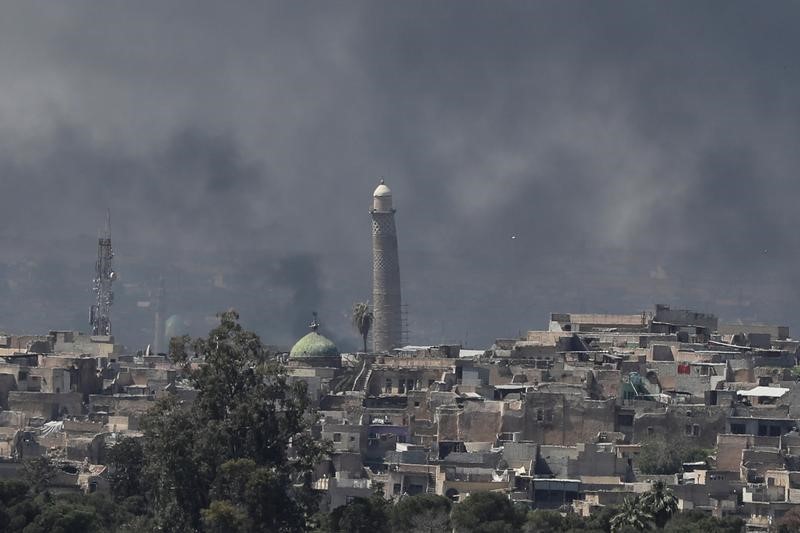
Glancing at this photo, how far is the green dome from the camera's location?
154m

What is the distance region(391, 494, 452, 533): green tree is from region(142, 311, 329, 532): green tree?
9.02 meters

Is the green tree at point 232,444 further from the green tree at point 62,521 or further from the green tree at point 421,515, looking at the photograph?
the green tree at point 421,515

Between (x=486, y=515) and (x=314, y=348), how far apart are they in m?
54.0

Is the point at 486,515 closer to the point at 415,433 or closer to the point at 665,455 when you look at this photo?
the point at 665,455

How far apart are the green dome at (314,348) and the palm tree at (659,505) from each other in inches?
2162

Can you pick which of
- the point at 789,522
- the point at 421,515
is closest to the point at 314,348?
the point at 789,522

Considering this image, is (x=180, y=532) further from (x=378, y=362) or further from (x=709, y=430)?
→ (x=378, y=362)

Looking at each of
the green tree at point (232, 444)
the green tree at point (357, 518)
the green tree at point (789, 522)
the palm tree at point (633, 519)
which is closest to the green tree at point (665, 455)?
the green tree at point (789, 522)

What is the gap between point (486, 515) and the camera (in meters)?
101

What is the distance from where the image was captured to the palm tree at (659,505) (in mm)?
98625

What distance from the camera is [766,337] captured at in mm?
157750

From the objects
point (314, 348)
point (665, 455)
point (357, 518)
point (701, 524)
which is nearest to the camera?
point (357, 518)

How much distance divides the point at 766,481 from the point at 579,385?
17658 mm

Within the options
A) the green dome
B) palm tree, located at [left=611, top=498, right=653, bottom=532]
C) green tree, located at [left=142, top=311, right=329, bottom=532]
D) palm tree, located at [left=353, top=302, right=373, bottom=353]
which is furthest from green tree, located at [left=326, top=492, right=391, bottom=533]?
palm tree, located at [left=353, top=302, right=373, bottom=353]
